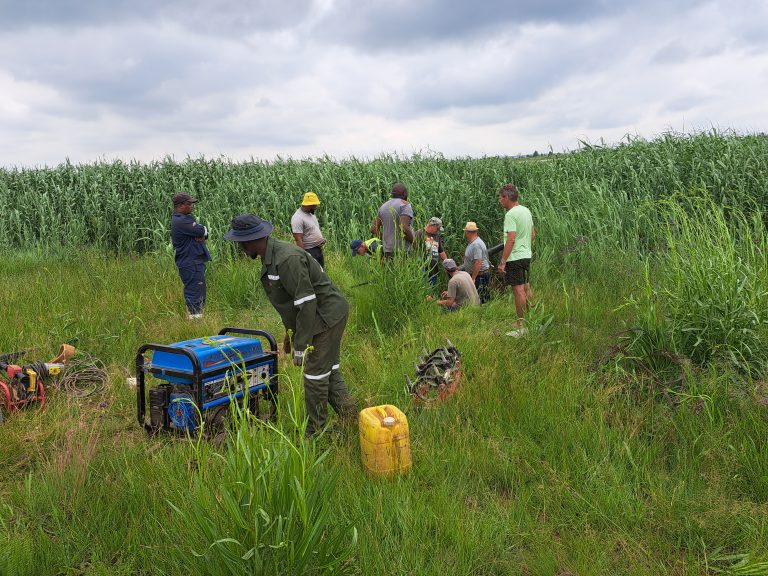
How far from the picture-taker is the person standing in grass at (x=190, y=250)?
28.8 feet

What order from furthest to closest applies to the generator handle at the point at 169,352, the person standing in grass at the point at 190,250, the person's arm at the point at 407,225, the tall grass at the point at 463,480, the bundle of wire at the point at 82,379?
1. the person's arm at the point at 407,225
2. the person standing in grass at the point at 190,250
3. the bundle of wire at the point at 82,379
4. the generator handle at the point at 169,352
5. the tall grass at the point at 463,480

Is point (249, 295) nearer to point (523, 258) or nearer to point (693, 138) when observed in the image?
point (523, 258)

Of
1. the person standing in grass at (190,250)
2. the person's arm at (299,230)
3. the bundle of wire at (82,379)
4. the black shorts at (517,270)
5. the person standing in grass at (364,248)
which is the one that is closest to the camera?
the bundle of wire at (82,379)

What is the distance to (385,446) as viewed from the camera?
420 centimetres

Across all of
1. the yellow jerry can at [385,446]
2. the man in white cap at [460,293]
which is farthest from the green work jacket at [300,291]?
the man in white cap at [460,293]

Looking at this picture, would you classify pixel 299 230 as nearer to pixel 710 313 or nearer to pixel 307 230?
pixel 307 230

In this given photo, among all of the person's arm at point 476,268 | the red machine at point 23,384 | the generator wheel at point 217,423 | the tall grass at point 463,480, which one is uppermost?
the person's arm at point 476,268

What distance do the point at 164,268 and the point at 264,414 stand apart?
7159 mm

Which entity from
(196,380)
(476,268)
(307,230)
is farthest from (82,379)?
(476,268)

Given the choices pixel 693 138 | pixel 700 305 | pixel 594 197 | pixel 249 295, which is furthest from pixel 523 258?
pixel 693 138

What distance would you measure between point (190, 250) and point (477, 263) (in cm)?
445

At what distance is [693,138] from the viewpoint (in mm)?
14180

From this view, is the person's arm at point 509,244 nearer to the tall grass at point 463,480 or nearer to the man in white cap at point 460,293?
the man in white cap at point 460,293

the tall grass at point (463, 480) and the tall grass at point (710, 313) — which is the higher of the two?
the tall grass at point (710, 313)
